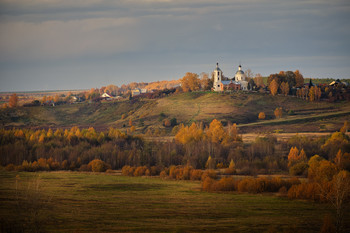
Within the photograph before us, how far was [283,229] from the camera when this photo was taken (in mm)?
45094

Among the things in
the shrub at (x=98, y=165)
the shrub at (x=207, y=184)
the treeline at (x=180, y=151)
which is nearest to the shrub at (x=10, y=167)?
the treeline at (x=180, y=151)

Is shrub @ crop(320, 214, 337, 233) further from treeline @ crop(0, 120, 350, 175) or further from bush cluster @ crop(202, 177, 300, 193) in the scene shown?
treeline @ crop(0, 120, 350, 175)

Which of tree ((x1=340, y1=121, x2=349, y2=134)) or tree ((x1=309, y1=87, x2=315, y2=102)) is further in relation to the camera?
tree ((x1=309, y1=87, x2=315, y2=102))

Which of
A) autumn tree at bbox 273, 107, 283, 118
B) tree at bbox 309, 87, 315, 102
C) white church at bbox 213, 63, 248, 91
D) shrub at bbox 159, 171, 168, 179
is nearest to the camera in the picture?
shrub at bbox 159, 171, 168, 179

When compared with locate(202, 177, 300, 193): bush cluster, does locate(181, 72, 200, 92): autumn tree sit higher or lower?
higher

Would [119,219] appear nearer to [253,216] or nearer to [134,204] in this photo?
[134,204]

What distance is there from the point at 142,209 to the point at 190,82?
4987 inches

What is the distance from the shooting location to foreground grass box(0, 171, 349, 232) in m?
45.3

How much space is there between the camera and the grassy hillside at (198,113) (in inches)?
4990

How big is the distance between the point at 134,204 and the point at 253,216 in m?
16.1

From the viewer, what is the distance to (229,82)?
173 m

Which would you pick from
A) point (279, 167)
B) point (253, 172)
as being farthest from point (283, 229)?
point (279, 167)

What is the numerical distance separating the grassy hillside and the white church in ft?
28.1

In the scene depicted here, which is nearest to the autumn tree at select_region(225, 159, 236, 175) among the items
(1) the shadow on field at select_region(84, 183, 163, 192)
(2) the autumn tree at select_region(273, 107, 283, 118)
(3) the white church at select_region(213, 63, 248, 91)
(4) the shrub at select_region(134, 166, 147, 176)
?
(4) the shrub at select_region(134, 166, 147, 176)
